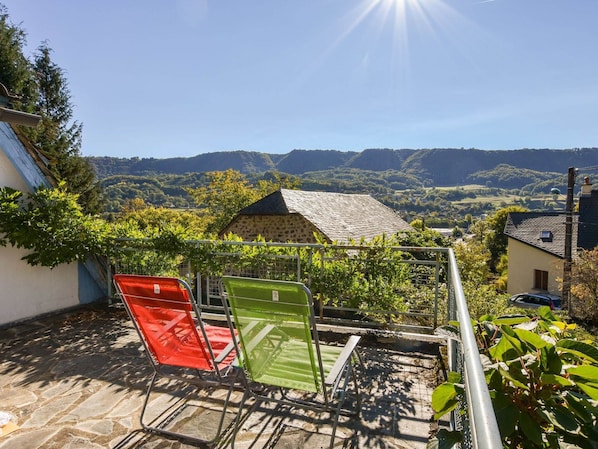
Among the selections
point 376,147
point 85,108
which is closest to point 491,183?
point 376,147

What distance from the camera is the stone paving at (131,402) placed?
2.54 metres

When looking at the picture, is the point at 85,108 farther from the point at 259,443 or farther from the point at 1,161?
the point at 259,443

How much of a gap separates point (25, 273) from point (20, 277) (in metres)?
0.08

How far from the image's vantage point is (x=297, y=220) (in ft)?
57.2

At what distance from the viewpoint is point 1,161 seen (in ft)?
16.4

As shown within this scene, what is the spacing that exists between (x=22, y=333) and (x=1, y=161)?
2280 mm

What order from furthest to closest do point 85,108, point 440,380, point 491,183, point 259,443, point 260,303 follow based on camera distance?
point 491,183
point 85,108
point 440,380
point 259,443
point 260,303

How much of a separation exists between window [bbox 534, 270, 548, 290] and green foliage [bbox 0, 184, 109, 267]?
2640 centimetres

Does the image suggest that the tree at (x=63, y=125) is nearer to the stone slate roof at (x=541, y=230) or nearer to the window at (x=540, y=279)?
the stone slate roof at (x=541, y=230)

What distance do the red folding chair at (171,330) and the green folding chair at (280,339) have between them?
0.23 meters

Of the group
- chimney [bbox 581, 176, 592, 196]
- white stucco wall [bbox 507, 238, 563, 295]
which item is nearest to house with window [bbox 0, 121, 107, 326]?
white stucco wall [bbox 507, 238, 563, 295]

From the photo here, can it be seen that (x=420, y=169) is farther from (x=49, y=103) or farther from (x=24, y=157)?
(x=24, y=157)

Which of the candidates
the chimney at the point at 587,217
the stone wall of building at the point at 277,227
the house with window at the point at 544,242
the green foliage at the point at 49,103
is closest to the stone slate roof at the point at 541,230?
the house with window at the point at 544,242

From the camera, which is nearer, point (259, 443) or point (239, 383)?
point (259, 443)
